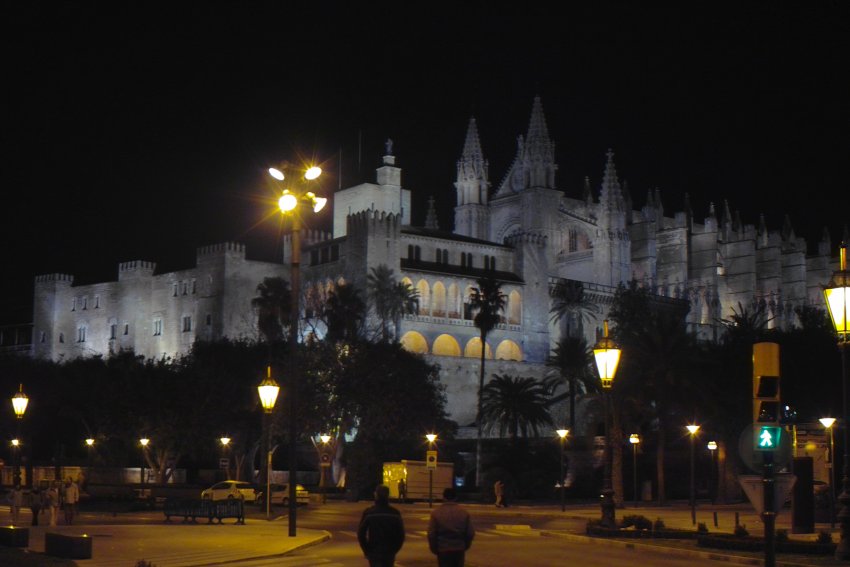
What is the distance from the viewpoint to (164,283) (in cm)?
10369

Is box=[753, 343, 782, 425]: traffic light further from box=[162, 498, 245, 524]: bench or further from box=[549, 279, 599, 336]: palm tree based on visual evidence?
box=[549, 279, 599, 336]: palm tree

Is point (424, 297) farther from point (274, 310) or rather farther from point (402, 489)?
point (402, 489)

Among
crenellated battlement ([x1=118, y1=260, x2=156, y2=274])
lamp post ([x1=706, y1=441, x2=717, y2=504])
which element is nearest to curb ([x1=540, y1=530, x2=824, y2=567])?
lamp post ([x1=706, y1=441, x2=717, y2=504])

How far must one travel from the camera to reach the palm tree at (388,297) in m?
85.0

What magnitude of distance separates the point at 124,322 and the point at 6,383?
29.4m

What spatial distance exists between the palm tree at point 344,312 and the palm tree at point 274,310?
4.15 meters

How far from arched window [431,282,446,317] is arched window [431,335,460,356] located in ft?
5.61

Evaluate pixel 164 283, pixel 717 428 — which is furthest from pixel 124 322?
pixel 717 428

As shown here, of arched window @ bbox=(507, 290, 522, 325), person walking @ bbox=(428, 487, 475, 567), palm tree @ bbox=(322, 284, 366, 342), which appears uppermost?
arched window @ bbox=(507, 290, 522, 325)

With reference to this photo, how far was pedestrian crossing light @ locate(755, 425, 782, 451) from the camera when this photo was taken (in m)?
13.3

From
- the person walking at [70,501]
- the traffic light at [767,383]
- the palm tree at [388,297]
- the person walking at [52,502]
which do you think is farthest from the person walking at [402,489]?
the traffic light at [767,383]

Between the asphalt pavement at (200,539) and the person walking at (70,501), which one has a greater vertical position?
the person walking at (70,501)

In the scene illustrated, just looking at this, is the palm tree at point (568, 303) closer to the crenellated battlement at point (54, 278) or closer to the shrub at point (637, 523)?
the crenellated battlement at point (54, 278)

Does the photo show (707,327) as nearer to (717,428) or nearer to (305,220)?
(305,220)
